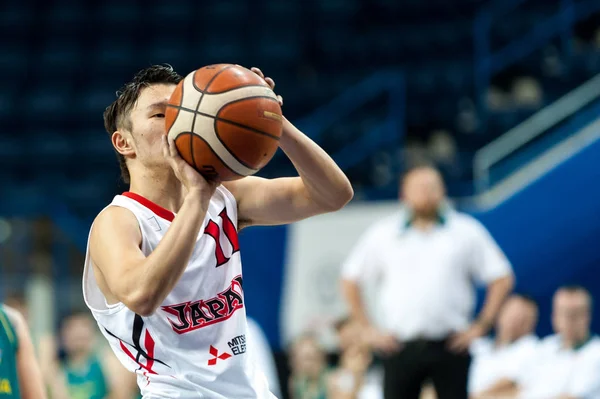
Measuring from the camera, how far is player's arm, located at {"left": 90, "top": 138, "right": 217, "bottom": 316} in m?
2.53

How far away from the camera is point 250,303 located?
9.73 metres

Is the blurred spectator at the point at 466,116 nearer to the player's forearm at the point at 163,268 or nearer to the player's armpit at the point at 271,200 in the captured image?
the player's armpit at the point at 271,200

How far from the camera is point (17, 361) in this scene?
3406mm

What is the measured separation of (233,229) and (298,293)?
6.48m

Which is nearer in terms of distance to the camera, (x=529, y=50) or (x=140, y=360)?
(x=140, y=360)

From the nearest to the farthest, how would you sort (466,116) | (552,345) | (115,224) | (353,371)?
(115,224), (552,345), (353,371), (466,116)

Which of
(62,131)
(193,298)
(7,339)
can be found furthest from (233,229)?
(62,131)

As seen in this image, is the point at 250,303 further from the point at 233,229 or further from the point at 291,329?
the point at 233,229

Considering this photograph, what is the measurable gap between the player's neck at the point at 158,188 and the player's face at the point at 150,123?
54mm

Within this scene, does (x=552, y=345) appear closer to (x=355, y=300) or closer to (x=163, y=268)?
(x=355, y=300)

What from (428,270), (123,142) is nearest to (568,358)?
(428,270)

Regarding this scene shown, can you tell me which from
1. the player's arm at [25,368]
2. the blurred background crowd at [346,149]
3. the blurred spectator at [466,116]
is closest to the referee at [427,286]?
the blurred background crowd at [346,149]

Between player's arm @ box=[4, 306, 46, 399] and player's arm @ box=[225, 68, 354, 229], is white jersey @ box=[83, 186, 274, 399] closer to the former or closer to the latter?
player's arm @ box=[225, 68, 354, 229]

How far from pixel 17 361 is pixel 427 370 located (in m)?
3.76
